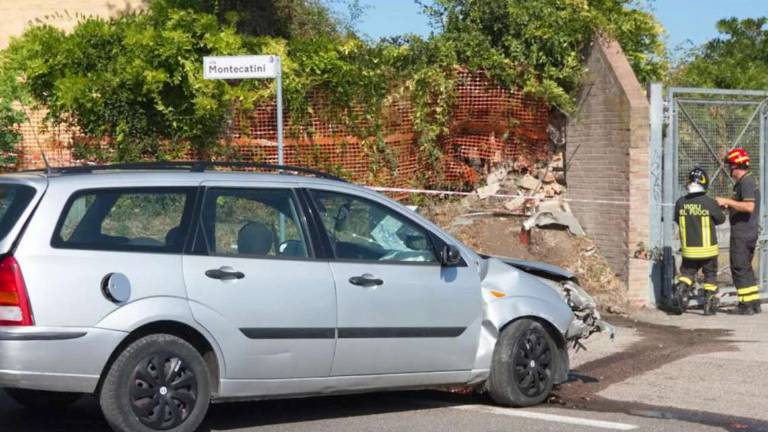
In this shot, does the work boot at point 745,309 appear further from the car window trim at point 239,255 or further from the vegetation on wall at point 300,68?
the car window trim at point 239,255

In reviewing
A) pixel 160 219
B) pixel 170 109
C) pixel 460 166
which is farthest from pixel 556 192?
pixel 160 219

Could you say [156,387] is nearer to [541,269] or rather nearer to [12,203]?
[12,203]

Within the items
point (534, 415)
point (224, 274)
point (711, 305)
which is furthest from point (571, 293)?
point (711, 305)

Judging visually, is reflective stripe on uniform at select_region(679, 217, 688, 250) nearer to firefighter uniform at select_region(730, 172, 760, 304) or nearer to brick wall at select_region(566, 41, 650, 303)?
brick wall at select_region(566, 41, 650, 303)

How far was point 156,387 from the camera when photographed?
21.2 ft

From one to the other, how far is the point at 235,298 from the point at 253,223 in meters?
0.60

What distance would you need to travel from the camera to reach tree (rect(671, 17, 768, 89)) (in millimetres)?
17703

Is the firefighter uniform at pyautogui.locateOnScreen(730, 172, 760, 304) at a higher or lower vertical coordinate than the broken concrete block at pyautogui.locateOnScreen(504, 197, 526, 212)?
lower

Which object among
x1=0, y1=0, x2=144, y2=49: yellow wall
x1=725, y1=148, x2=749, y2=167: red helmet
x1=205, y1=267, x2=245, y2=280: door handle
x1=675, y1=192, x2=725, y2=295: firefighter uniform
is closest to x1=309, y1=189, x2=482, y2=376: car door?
x1=205, y1=267, x2=245, y2=280: door handle

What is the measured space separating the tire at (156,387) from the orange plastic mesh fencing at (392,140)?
7.17 metres

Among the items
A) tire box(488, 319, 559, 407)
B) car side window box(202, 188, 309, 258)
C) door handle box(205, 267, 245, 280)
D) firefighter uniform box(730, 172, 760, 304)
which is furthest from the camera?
firefighter uniform box(730, 172, 760, 304)

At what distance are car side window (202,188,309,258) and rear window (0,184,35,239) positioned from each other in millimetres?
1048

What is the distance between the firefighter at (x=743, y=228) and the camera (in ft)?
43.1

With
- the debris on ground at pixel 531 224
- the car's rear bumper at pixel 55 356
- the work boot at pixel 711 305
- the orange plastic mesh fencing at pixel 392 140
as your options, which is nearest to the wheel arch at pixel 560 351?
the car's rear bumper at pixel 55 356
